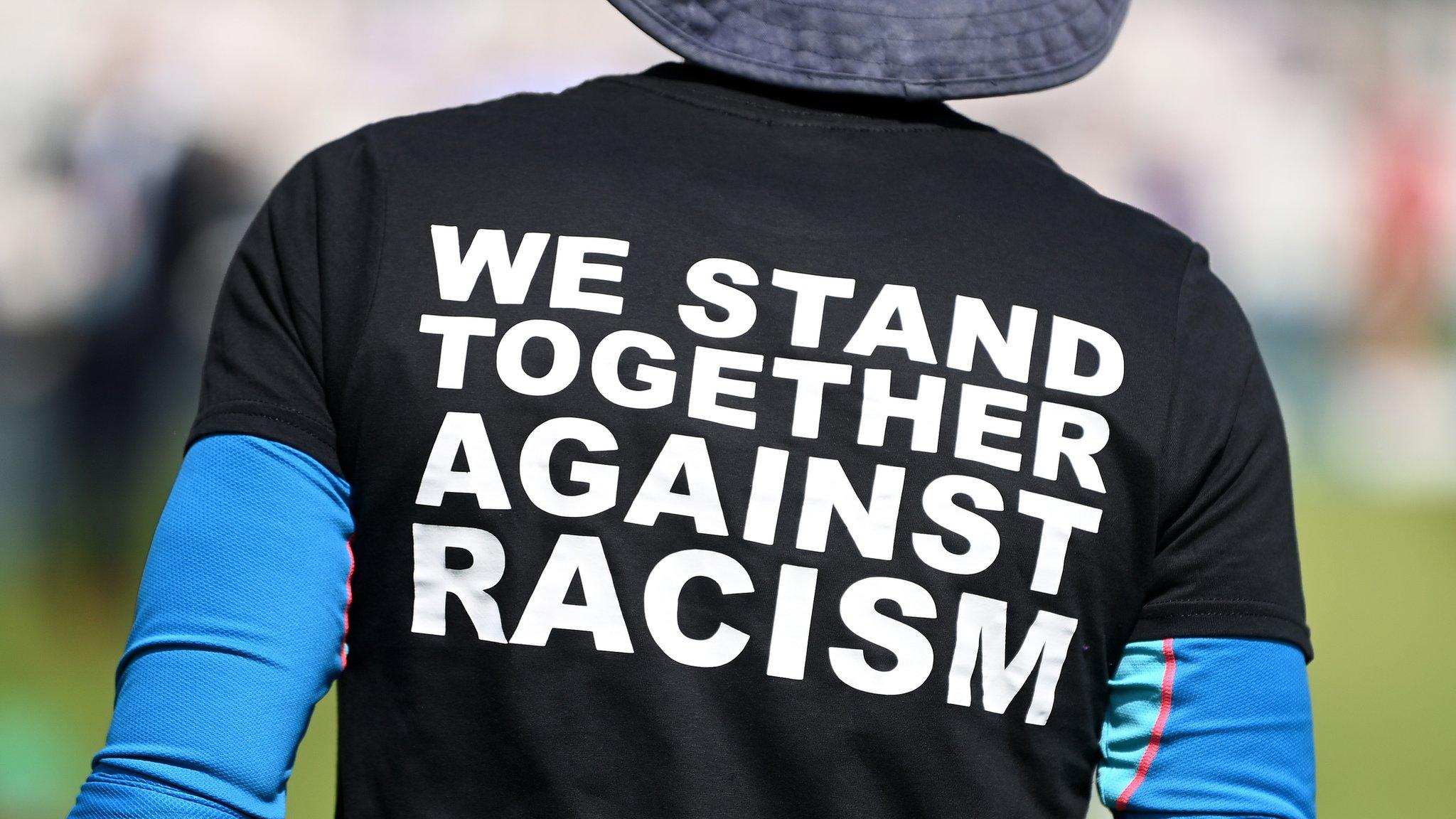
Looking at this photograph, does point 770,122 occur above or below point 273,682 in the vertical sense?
above

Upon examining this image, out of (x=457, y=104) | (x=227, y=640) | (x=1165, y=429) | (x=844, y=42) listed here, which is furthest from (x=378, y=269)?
(x=457, y=104)

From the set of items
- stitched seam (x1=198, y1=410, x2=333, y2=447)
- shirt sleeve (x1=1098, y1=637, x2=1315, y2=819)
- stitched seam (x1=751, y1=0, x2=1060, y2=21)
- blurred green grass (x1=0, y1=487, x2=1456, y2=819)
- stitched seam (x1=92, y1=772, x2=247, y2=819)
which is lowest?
blurred green grass (x1=0, y1=487, x2=1456, y2=819)

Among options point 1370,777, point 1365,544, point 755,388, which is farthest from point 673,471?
point 1365,544

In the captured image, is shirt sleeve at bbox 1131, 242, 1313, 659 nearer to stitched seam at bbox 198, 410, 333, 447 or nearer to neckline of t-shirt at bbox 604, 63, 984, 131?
neckline of t-shirt at bbox 604, 63, 984, 131

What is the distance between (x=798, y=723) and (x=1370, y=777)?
2870mm

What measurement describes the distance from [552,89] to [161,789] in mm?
4292

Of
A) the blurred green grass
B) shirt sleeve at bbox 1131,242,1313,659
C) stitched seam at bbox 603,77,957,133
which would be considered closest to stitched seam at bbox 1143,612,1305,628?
shirt sleeve at bbox 1131,242,1313,659

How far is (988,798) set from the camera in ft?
2.69

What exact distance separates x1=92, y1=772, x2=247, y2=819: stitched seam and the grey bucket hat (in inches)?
22.1

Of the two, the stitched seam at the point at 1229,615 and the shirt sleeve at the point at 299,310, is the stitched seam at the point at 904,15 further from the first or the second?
Answer: the stitched seam at the point at 1229,615

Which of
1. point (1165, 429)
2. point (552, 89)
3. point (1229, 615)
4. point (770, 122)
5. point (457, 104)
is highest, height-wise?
point (552, 89)

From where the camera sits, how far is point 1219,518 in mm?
848

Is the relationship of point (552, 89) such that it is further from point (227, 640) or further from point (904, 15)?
point (227, 640)

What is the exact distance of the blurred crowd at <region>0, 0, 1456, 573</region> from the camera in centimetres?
399
